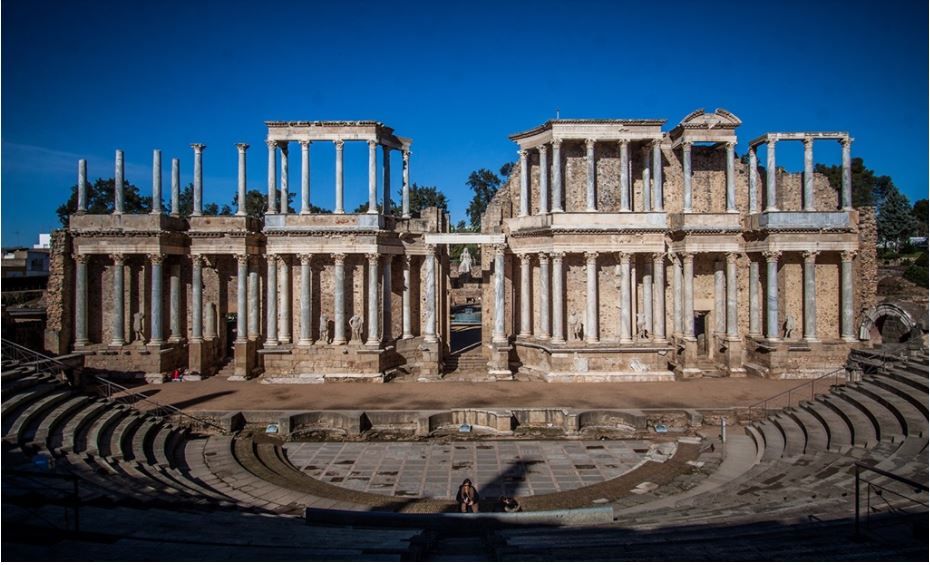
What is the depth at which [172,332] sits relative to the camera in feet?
93.6

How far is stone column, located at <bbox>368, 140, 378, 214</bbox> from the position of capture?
90.8 feet

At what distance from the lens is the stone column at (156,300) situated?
27.5m

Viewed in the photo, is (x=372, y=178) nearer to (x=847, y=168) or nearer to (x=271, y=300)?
(x=271, y=300)

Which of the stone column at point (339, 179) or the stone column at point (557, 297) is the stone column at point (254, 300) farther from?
the stone column at point (557, 297)

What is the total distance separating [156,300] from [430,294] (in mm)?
12559

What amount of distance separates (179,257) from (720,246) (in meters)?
25.6

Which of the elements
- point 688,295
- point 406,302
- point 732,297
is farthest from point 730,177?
point 406,302

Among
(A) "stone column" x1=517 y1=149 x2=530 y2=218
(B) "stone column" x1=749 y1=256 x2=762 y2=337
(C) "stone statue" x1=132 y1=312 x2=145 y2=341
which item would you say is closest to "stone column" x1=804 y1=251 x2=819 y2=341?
(B) "stone column" x1=749 y1=256 x2=762 y2=337

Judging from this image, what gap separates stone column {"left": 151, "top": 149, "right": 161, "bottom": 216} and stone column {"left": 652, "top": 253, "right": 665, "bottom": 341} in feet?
75.3

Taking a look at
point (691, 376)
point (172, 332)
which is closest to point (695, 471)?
point (691, 376)

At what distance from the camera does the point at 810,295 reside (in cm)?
2783

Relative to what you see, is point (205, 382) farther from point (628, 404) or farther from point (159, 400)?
point (628, 404)

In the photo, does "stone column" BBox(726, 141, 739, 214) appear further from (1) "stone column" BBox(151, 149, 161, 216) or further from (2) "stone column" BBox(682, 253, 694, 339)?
(1) "stone column" BBox(151, 149, 161, 216)

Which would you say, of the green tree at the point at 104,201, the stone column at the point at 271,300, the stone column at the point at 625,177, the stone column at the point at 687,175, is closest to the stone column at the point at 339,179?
the stone column at the point at 271,300
